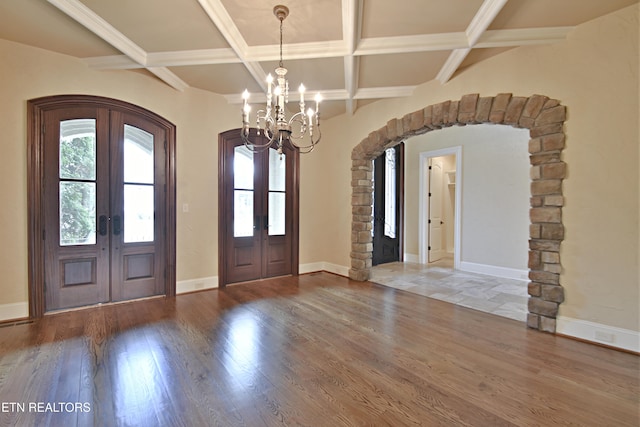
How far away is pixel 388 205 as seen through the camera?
22.2 ft

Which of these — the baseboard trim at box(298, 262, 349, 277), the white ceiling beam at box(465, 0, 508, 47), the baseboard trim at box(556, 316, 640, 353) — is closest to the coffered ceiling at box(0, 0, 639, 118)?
the white ceiling beam at box(465, 0, 508, 47)

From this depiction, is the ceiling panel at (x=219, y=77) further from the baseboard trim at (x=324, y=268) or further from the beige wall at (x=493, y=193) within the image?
the beige wall at (x=493, y=193)

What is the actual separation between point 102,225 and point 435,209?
6501 millimetres

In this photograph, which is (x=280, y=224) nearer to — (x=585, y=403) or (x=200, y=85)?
(x=200, y=85)

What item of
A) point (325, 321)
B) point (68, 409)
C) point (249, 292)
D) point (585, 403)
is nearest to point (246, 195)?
point (249, 292)

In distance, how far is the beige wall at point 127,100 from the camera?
316 centimetres

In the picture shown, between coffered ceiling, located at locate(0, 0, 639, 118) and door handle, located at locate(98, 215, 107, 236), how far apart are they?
185 centimetres

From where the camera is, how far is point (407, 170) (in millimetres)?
6941

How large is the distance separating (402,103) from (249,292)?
369cm

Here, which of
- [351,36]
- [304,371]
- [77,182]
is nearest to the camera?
[304,371]

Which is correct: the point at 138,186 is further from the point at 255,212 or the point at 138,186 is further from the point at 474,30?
the point at 474,30

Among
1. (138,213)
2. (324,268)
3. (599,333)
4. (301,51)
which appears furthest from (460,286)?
(138,213)

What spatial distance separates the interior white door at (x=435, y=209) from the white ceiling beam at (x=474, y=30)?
3481 mm

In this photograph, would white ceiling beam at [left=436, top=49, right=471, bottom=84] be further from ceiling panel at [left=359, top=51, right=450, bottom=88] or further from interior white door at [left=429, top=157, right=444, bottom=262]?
interior white door at [left=429, top=157, right=444, bottom=262]
